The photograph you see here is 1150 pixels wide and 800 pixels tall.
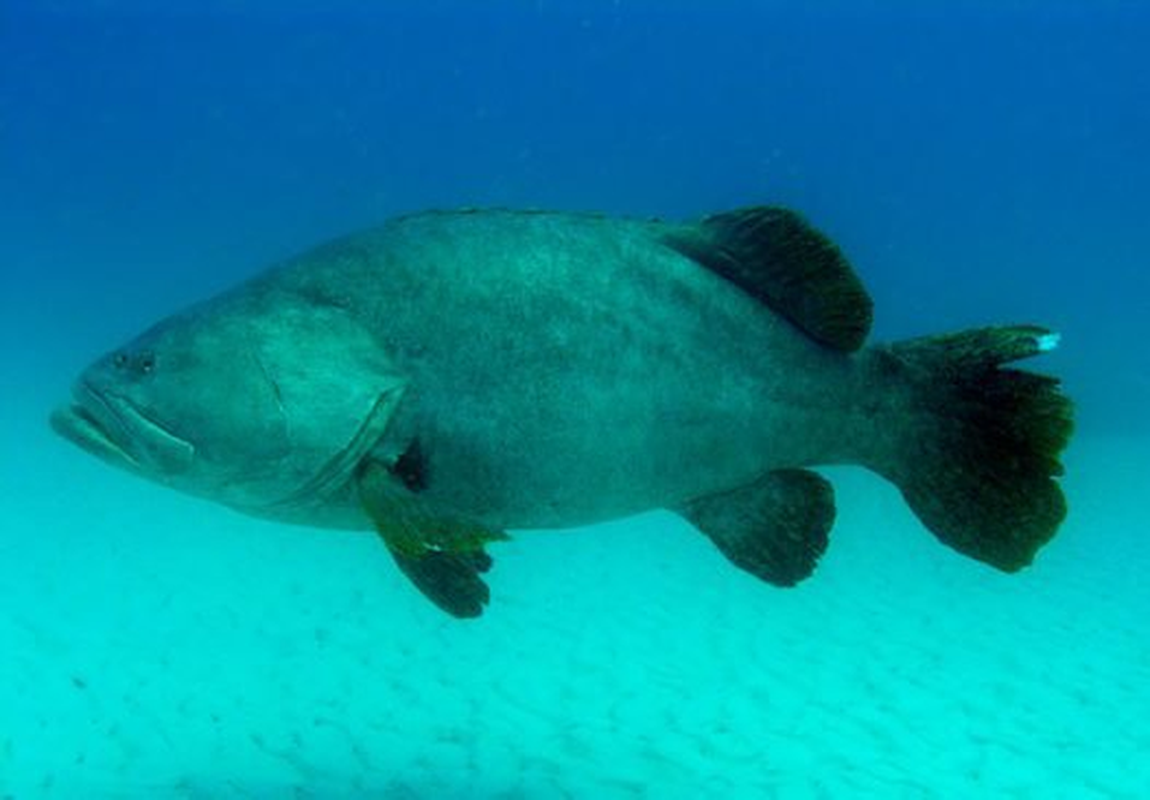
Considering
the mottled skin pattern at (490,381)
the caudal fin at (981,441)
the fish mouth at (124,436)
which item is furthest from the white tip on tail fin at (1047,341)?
the fish mouth at (124,436)

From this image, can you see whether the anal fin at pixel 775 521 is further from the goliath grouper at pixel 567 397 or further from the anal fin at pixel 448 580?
the anal fin at pixel 448 580

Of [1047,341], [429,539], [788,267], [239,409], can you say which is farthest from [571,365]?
[1047,341]

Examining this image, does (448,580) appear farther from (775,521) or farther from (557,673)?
(557,673)

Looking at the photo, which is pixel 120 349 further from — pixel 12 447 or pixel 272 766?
pixel 12 447

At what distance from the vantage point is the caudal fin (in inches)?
145

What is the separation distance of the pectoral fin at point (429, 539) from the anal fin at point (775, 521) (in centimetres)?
92

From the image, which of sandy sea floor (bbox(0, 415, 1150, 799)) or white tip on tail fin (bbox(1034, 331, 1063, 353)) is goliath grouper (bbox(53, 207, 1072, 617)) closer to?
white tip on tail fin (bbox(1034, 331, 1063, 353))

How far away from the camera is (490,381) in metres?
3.54

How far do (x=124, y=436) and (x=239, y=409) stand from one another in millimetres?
398

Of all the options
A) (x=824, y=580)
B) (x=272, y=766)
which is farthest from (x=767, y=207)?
(x=824, y=580)

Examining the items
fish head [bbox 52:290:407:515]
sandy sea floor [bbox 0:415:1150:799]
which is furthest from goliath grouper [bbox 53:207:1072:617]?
sandy sea floor [bbox 0:415:1150:799]

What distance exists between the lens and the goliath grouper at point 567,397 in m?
3.38

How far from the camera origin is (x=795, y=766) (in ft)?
23.3

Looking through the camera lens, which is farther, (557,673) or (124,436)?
(557,673)
